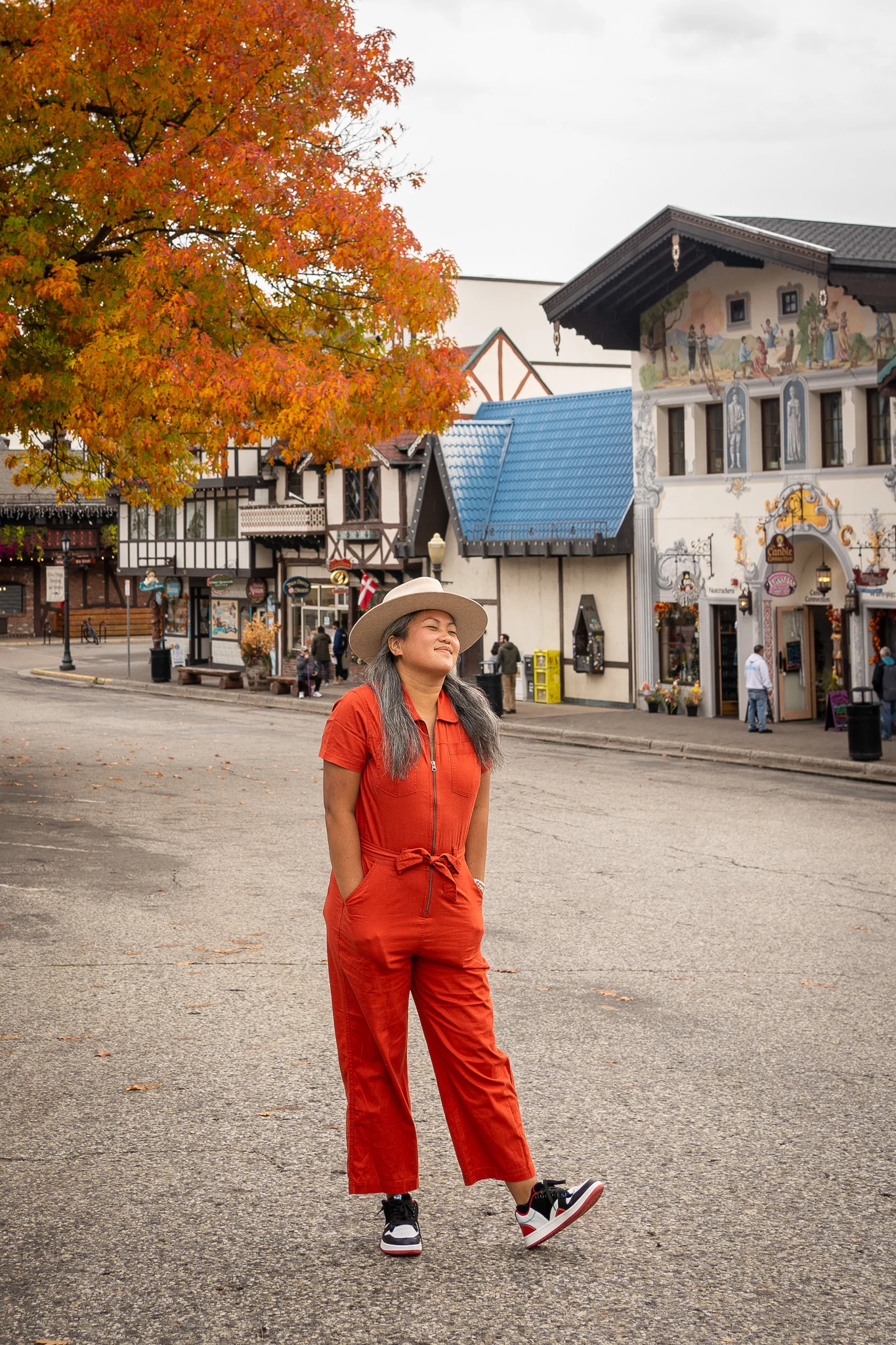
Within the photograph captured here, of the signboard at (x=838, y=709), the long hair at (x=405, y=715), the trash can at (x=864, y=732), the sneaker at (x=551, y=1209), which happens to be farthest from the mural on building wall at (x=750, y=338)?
the sneaker at (x=551, y=1209)

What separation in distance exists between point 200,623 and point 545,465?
17427 millimetres

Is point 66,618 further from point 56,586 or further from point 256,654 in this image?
point 256,654

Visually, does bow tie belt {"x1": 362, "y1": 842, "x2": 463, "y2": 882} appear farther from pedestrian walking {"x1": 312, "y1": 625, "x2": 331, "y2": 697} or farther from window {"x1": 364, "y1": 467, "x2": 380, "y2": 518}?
window {"x1": 364, "y1": 467, "x2": 380, "y2": 518}

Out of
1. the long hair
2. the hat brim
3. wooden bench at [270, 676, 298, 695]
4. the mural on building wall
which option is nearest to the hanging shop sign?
wooden bench at [270, 676, 298, 695]

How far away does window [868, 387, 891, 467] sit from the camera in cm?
2505

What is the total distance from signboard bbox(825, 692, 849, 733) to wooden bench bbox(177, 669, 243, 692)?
54.5 ft

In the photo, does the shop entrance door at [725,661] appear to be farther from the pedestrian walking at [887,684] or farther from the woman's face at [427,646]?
the woman's face at [427,646]

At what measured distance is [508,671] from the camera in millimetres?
30281

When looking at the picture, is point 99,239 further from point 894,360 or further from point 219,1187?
point 219,1187

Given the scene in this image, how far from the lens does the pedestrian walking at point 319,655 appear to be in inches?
1372

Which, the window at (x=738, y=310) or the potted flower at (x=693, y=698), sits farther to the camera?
the potted flower at (x=693, y=698)

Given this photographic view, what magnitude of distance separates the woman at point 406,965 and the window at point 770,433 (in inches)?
930

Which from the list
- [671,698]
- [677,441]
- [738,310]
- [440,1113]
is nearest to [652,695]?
[671,698]

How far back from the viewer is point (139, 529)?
4844cm
